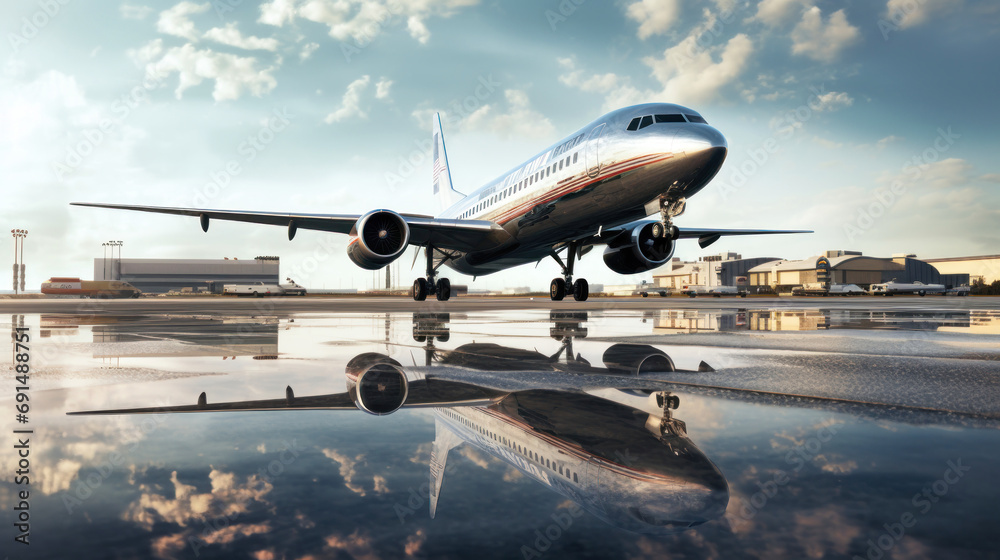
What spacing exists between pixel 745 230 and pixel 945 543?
2704 cm

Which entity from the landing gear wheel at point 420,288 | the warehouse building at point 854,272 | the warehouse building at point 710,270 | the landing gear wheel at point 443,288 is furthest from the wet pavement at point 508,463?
the warehouse building at point 710,270

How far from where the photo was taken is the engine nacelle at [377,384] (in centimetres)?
378

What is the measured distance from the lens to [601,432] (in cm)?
305

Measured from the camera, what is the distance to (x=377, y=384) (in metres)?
4.62

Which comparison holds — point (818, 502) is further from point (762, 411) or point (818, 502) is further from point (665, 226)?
point (665, 226)

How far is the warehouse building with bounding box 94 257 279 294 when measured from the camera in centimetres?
16000

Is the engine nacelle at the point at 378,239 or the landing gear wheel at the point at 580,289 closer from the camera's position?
the engine nacelle at the point at 378,239

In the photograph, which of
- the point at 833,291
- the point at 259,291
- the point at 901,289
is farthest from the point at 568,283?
the point at 901,289

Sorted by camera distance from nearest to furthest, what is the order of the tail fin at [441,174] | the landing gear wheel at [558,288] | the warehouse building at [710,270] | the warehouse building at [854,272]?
the landing gear wheel at [558,288] → the tail fin at [441,174] → the warehouse building at [854,272] → the warehouse building at [710,270]

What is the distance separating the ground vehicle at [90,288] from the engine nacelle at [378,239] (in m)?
83.1

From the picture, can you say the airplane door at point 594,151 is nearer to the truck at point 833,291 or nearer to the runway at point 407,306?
the runway at point 407,306

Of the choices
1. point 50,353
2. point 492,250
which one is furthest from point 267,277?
point 50,353

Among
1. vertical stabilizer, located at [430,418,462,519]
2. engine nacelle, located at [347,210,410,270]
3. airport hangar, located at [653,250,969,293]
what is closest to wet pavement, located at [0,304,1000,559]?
vertical stabilizer, located at [430,418,462,519]

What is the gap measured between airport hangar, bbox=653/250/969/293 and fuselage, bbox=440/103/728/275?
8949 cm
